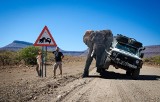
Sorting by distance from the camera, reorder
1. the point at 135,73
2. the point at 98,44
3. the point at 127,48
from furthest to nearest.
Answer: the point at 127,48, the point at 135,73, the point at 98,44

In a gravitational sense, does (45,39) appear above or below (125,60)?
above

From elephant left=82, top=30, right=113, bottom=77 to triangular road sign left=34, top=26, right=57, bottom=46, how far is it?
2.62 metres

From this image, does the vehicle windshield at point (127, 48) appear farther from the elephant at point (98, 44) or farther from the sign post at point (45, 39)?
the sign post at point (45, 39)

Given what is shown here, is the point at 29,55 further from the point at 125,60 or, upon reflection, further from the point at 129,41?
the point at 125,60

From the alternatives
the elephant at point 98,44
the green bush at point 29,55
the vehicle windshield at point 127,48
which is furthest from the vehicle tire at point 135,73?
the green bush at point 29,55

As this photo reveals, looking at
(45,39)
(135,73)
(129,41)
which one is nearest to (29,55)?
(129,41)

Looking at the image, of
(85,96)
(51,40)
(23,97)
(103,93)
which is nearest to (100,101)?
(85,96)

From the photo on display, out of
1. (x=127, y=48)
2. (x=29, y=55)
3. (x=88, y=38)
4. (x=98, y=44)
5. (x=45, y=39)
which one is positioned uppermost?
(x=88, y=38)

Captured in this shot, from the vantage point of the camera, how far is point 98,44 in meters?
17.3

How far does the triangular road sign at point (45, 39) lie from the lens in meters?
15.8

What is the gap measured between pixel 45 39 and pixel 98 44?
3.21m

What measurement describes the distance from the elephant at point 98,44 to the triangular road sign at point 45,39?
2621mm

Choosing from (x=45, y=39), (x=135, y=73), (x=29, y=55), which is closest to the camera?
(x=45, y=39)

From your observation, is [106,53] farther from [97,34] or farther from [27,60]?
[27,60]
